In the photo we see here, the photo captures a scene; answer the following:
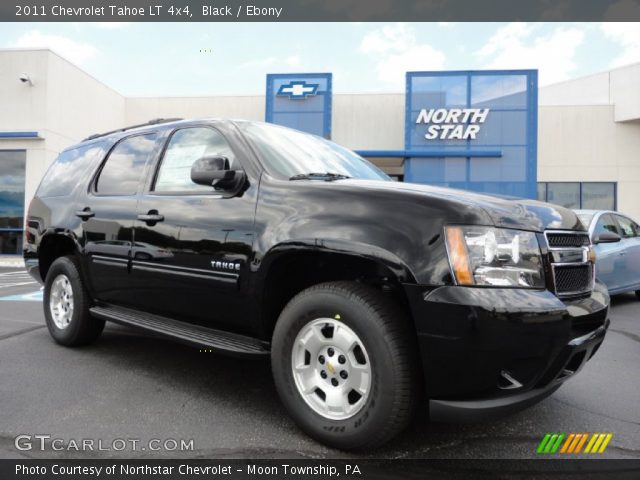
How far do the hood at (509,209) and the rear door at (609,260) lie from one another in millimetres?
4424

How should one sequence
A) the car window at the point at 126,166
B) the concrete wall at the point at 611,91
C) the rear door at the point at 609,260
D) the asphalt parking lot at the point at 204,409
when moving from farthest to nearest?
the concrete wall at the point at 611,91
the rear door at the point at 609,260
the car window at the point at 126,166
the asphalt parking lot at the point at 204,409

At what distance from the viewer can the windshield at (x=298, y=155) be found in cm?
289

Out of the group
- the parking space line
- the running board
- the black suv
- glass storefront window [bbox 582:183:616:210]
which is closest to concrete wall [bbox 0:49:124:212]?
the parking space line

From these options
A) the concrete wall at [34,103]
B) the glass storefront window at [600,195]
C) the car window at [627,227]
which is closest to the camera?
the car window at [627,227]

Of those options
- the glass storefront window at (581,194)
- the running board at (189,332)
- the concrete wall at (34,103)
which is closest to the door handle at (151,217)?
the running board at (189,332)

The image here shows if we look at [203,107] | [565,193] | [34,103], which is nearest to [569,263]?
[34,103]

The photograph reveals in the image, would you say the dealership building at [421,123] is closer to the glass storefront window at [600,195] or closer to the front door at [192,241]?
the glass storefront window at [600,195]

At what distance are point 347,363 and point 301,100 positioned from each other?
59.9 ft

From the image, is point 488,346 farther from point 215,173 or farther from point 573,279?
point 215,173

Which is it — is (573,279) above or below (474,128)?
below

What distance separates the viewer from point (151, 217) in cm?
323

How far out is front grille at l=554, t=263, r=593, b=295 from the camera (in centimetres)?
225

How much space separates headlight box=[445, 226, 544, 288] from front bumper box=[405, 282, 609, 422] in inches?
2.2

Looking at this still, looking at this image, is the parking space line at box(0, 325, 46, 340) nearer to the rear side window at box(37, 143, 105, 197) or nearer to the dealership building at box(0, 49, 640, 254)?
the rear side window at box(37, 143, 105, 197)
